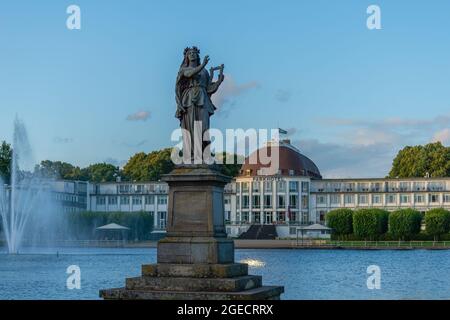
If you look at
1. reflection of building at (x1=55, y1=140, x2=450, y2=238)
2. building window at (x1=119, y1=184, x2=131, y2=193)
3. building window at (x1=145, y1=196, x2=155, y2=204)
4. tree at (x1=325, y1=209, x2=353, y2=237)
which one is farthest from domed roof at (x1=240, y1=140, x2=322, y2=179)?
tree at (x1=325, y1=209, x2=353, y2=237)

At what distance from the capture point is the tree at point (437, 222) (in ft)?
387

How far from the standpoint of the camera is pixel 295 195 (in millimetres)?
144750

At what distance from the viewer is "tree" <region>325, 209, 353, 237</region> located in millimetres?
120812

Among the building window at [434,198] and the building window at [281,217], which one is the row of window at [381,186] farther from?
the building window at [281,217]

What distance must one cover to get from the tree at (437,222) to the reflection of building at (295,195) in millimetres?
23384

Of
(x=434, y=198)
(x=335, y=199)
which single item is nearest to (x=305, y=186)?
(x=335, y=199)

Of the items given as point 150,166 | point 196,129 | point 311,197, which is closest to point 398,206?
point 311,197

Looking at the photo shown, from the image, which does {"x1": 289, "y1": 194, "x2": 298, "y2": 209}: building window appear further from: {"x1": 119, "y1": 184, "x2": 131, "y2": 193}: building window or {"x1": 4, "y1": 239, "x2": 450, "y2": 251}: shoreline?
{"x1": 119, "y1": 184, "x2": 131, "y2": 193}: building window

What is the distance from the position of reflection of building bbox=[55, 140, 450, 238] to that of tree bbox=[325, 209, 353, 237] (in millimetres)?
19330

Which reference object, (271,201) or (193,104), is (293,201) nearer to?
(271,201)
